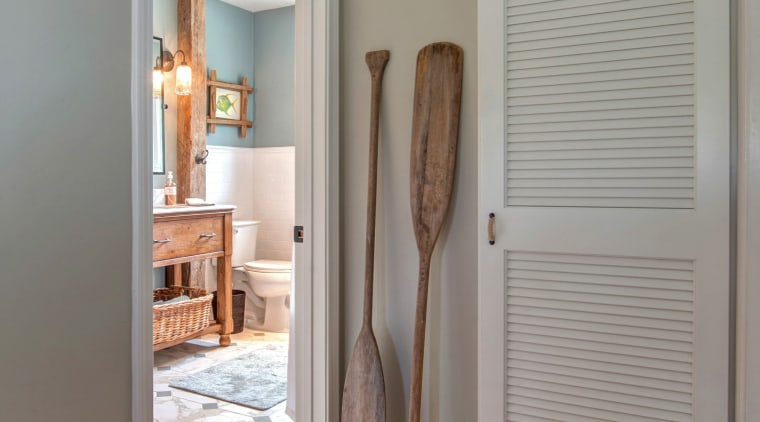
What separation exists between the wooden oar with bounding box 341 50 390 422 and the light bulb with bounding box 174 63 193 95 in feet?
7.49

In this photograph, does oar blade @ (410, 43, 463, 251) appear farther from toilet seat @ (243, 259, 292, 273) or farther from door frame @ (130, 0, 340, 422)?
toilet seat @ (243, 259, 292, 273)

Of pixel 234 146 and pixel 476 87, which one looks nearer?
pixel 476 87

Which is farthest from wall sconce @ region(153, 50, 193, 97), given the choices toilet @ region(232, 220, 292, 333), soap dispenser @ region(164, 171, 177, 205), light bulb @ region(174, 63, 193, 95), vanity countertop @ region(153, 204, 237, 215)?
toilet @ region(232, 220, 292, 333)

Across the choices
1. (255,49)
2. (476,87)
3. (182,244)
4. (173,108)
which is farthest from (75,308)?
(255,49)

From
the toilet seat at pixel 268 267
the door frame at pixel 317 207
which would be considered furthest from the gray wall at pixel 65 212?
the toilet seat at pixel 268 267

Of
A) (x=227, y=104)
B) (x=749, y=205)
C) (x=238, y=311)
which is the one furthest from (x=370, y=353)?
(x=227, y=104)

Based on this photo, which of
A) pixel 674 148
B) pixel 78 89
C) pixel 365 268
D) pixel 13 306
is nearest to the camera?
pixel 13 306

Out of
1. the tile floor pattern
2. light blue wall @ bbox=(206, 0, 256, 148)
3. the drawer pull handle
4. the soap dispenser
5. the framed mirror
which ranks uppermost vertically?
light blue wall @ bbox=(206, 0, 256, 148)

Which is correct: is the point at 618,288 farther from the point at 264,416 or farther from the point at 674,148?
the point at 264,416

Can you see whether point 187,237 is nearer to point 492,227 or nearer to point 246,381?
point 246,381

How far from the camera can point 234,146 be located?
466 centimetres

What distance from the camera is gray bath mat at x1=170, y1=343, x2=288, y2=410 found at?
303 cm

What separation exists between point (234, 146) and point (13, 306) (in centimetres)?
351

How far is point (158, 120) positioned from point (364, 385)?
2741 millimetres
